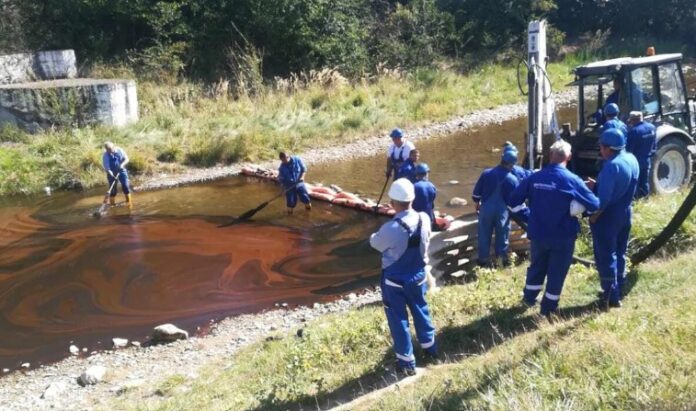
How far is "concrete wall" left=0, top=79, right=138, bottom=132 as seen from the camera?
720 inches

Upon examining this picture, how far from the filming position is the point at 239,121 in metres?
19.4

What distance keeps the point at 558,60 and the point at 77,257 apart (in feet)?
84.3

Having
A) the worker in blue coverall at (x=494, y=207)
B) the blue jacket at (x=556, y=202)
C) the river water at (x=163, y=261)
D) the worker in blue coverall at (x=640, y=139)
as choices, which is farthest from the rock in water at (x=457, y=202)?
the blue jacket at (x=556, y=202)

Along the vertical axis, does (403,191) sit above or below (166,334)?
above

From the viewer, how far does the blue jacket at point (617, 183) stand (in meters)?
5.64

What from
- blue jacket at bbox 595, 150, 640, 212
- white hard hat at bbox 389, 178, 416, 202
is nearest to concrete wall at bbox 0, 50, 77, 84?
white hard hat at bbox 389, 178, 416, 202

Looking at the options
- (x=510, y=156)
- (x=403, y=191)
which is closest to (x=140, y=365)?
(x=403, y=191)

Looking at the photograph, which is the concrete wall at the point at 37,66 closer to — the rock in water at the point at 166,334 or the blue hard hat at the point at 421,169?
the rock in water at the point at 166,334

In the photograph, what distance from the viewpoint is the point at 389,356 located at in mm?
6047

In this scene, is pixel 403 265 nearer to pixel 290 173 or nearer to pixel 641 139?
pixel 641 139

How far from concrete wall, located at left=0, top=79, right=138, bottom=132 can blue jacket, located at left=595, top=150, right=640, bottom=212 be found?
15.9m

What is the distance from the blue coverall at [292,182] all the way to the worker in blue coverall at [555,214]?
7.20m

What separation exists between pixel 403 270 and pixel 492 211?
3.29 meters

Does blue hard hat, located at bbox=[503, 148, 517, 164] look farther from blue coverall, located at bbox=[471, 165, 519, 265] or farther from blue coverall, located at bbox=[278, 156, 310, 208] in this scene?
blue coverall, located at bbox=[278, 156, 310, 208]
